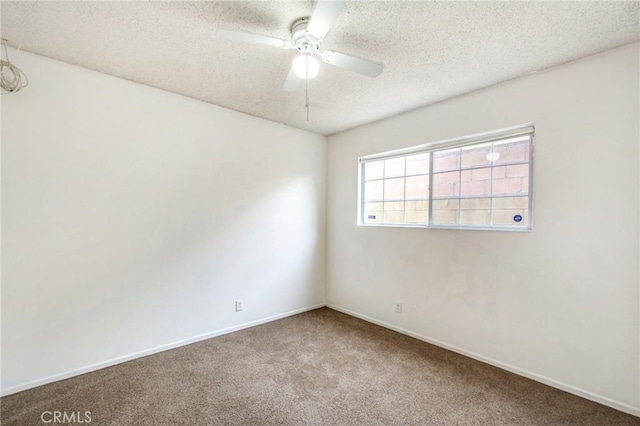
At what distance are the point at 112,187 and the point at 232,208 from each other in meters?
1.11

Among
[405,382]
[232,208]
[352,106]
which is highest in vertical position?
[352,106]

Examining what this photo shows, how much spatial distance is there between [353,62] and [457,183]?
1726mm

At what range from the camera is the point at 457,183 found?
2.83m

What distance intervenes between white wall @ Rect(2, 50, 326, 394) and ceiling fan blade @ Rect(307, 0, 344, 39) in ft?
6.03

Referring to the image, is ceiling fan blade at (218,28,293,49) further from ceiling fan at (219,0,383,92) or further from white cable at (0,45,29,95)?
white cable at (0,45,29,95)

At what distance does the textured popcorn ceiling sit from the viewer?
163 centimetres

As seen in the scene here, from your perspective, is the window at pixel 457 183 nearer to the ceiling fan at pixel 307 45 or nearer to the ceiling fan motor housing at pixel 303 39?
the ceiling fan at pixel 307 45

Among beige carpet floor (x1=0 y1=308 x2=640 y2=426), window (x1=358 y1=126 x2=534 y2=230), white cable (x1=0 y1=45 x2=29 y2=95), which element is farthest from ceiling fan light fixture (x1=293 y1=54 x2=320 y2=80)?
beige carpet floor (x1=0 y1=308 x2=640 y2=426)

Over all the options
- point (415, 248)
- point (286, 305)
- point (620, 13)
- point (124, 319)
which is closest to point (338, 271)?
point (286, 305)

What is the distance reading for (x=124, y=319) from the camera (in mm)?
2469

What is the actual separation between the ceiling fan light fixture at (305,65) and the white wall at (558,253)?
5.52 feet

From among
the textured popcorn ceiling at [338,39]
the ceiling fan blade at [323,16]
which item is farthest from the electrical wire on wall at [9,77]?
the ceiling fan blade at [323,16]

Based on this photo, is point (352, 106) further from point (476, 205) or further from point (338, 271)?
point (338, 271)

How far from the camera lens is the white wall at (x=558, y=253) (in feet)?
6.28
